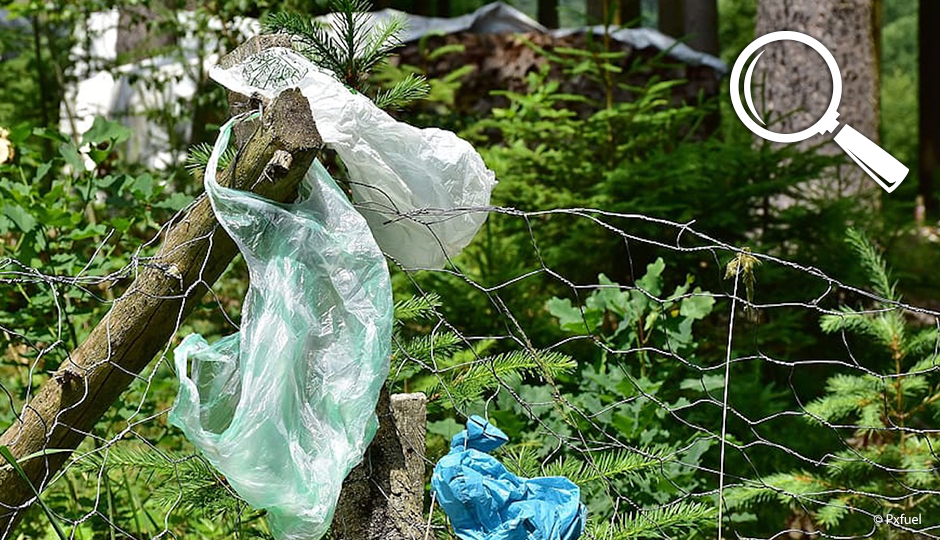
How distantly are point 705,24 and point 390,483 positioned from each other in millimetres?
10265

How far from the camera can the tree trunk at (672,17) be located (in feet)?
37.0

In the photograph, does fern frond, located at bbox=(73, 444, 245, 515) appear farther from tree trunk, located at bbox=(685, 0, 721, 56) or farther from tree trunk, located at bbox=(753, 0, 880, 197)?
tree trunk, located at bbox=(685, 0, 721, 56)

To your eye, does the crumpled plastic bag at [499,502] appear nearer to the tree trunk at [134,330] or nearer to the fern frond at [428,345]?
the fern frond at [428,345]

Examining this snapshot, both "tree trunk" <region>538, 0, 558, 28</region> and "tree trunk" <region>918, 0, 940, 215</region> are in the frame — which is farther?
"tree trunk" <region>538, 0, 558, 28</region>

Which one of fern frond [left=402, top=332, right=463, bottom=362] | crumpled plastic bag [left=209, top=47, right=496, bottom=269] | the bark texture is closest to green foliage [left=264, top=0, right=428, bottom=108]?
crumpled plastic bag [left=209, top=47, right=496, bottom=269]

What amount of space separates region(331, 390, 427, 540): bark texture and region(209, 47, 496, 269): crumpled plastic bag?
29 centimetres

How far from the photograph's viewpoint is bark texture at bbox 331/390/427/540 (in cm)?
170

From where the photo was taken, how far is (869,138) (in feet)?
19.0

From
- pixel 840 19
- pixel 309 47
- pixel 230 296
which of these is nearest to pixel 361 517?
pixel 309 47

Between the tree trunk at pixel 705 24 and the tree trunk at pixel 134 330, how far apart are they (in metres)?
10.1

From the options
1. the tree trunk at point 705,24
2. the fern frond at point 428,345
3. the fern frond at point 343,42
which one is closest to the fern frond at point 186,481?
the fern frond at point 428,345

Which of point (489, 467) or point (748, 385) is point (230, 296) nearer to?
point (748, 385)

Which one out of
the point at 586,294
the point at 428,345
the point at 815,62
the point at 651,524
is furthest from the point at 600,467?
the point at 815,62

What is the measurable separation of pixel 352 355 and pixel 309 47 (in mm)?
649
